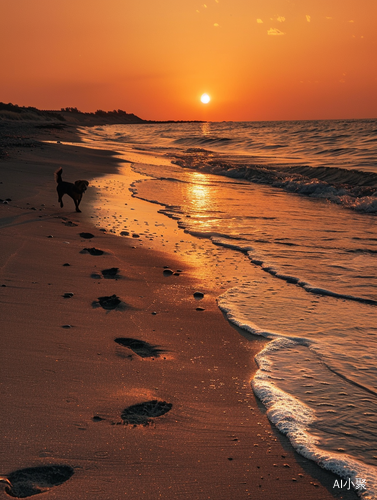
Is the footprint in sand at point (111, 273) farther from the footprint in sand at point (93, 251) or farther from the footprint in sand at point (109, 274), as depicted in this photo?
the footprint in sand at point (93, 251)

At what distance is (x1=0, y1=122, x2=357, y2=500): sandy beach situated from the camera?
2.31 metres

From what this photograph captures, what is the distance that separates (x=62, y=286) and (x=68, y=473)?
2808 millimetres

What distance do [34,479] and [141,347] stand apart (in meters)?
1.65

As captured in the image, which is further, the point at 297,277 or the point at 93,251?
the point at 93,251

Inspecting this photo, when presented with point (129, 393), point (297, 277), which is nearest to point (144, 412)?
point (129, 393)

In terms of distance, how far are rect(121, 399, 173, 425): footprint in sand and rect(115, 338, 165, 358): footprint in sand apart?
680mm

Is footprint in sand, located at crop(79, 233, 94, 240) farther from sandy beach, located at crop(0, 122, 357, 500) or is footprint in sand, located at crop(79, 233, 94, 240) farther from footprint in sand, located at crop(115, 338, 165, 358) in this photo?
footprint in sand, located at crop(115, 338, 165, 358)

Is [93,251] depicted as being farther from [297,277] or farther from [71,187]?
[71,187]

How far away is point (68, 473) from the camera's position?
7.44 feet

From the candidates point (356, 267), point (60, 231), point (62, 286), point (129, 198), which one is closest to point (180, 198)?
point (129, 198)

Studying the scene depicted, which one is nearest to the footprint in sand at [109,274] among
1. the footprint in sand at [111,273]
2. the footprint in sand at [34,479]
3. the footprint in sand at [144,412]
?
the footprint in sand at [111,273]

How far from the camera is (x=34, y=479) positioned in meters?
2.20

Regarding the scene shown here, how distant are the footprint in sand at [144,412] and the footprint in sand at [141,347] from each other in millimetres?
680

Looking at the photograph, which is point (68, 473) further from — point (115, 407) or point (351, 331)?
point (351, 331)
